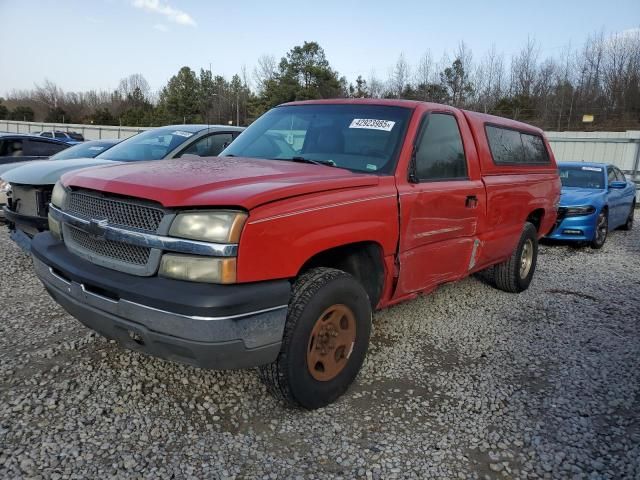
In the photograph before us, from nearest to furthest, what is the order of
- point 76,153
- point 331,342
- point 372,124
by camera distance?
point 331,342 < point 372,124 < point 76,153

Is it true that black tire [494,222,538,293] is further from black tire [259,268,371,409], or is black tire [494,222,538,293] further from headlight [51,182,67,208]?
headlight [51,182,67,208]

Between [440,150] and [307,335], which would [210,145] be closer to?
[440,150]

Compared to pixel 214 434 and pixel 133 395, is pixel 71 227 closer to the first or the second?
pixel 133 395

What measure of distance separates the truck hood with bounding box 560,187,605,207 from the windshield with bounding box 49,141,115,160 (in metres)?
7.60

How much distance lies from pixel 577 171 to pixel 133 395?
9.34 meters

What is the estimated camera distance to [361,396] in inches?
125

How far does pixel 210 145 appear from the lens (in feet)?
21.1

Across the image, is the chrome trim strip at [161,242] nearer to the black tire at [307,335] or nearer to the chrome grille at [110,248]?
the chrome grille at [110,248]


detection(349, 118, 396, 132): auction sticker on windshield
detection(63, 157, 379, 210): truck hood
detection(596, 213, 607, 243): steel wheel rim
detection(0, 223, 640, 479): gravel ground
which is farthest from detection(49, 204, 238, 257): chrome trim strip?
detection(596, 213, 607, 243): steel wheel rim

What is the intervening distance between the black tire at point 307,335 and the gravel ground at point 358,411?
0.55 feet

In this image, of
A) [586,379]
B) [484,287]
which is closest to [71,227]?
[586,379]

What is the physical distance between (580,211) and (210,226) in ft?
25.1

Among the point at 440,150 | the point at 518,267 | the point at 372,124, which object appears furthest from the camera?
the point at 518,267

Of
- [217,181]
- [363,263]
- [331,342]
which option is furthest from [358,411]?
[217,181]
